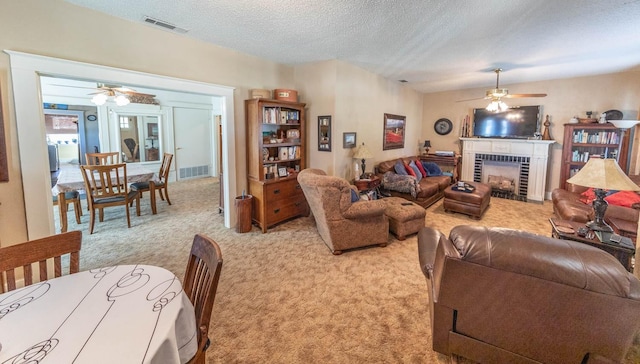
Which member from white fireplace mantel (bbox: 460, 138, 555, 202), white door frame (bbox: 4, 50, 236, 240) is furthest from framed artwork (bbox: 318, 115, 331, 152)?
white fireplace mantel (bbox: 460, 138, 555, 202)

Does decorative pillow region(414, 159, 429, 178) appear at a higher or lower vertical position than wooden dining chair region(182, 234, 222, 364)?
higher

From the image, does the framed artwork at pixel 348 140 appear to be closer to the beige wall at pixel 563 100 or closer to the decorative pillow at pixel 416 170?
the decorative pillow at pixel 416 170

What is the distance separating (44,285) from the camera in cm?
127

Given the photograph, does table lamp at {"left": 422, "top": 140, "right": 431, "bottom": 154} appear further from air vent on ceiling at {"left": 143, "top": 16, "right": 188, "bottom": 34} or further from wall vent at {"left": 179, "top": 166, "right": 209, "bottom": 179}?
wall vent at {"left": 179, "top": 166, "right": 209, "bottom": 179}

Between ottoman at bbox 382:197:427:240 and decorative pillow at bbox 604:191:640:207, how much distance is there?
252 cm

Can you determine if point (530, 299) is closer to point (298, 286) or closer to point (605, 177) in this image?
point (605, 177)

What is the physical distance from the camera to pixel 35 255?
1.37 metres

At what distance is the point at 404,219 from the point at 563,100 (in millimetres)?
5089

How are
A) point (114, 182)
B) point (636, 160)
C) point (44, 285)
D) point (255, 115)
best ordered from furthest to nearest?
point (636, 160) → point (114, 182) → point (255, 115) → point (44, 285)

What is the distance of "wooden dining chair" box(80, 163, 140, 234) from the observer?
404 cm

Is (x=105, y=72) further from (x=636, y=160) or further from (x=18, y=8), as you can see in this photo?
(x=636, y=160)

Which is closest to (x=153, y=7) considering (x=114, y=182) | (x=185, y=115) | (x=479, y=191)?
(x=114, y=182)

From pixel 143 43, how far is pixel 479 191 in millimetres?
5360

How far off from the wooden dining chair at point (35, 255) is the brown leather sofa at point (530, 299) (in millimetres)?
1981
